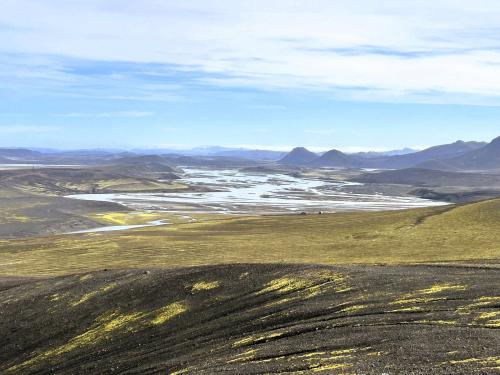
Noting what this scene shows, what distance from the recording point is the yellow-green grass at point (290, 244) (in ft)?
233

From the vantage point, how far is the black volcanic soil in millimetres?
25328

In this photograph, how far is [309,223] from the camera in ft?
361

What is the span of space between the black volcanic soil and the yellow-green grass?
70.0 ft

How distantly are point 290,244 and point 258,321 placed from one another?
5192 centimetres

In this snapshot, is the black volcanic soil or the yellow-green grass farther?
the yellow-green grass

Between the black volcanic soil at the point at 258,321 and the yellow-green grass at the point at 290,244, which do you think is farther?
the yellow-green grass at the point at 290,244

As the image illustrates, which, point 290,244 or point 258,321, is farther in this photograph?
point 290,244

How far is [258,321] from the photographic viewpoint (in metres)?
34.9

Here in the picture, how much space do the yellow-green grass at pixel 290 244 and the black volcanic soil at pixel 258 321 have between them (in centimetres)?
2132

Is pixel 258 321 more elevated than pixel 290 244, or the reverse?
pixel 258 321

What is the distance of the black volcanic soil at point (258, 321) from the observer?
83.1 ft

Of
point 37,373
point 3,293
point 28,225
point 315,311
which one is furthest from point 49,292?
point 28,225

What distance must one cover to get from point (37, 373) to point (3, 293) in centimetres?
2138

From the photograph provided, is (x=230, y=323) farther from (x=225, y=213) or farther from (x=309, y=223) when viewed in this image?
(x=225, y=213)
